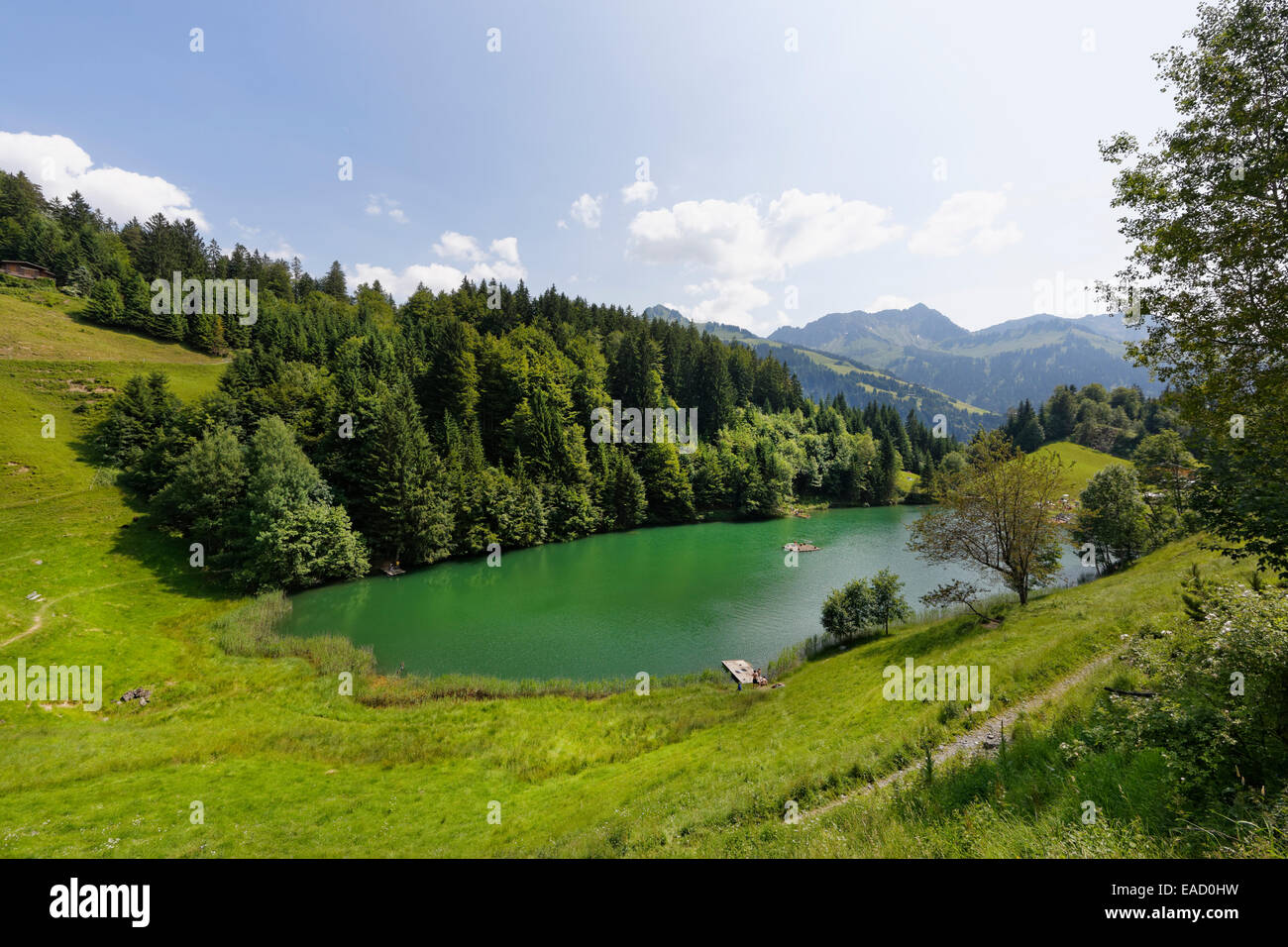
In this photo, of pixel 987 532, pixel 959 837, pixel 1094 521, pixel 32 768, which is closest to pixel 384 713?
pixel 32 768

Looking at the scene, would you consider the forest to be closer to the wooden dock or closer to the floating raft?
the floating raft

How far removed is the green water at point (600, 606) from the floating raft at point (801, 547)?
1.19 m

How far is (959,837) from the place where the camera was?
661cm

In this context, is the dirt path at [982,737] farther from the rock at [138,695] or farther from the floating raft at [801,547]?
the floating raft at [801,547]

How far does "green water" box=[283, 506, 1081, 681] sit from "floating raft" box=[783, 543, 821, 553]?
119 centimetres

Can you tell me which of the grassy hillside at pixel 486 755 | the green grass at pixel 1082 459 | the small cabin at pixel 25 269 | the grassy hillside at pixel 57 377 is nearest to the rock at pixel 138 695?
the grassy hillside at pixel 486 755

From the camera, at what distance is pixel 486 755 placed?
1781cm

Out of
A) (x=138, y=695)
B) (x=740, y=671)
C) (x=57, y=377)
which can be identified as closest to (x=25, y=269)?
(x=57, y=377)

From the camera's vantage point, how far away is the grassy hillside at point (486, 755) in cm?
891

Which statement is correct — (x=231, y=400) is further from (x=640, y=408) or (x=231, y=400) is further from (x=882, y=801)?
(x=882, y=801)

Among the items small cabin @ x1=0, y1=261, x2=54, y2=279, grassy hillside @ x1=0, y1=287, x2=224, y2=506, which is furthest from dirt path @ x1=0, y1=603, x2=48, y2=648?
small cabin @ x1=0, y1=261, x2=54, y2=279

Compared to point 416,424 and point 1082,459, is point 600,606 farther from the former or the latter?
point 1082,459

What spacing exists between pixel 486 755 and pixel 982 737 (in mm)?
16995
